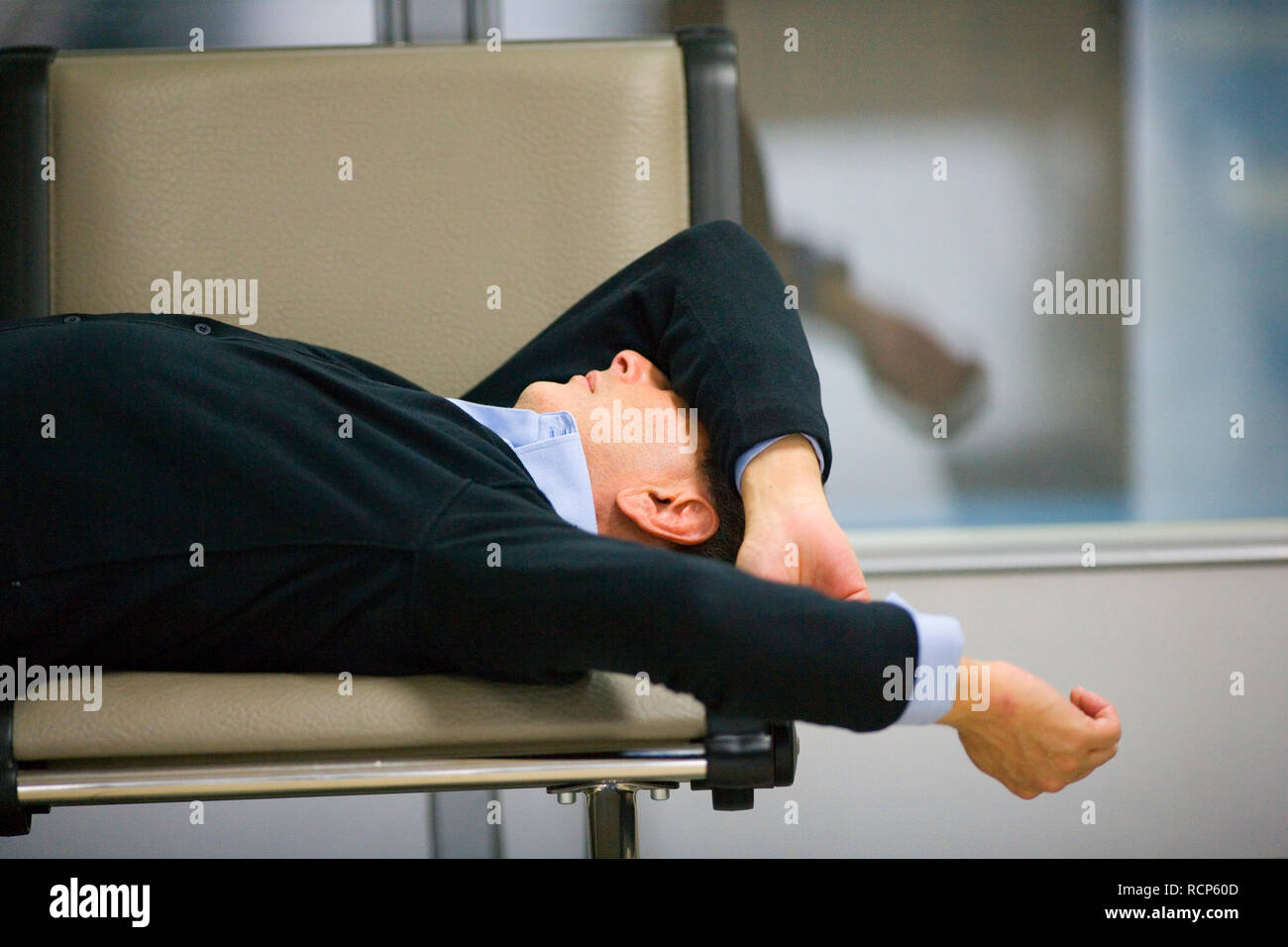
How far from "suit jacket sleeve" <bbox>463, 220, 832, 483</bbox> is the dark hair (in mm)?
30

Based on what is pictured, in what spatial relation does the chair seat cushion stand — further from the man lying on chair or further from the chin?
the chin

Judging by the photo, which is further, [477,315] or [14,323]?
[477,315]

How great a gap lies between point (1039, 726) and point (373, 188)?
2.68 ft

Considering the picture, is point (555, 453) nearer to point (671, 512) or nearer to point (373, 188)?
point (671, 512)

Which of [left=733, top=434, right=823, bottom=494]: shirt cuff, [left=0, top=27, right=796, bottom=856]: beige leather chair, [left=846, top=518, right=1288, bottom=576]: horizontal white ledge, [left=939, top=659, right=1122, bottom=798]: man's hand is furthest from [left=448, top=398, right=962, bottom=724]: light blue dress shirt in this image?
[left=846, top=518, right=1288, bottom=576]: horizontal white ledge

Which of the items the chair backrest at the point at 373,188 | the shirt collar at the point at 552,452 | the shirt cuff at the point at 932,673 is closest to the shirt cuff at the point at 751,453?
the shirt collar at the point at 552,452

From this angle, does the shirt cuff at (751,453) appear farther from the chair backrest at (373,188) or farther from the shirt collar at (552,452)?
the chair backrest at (373,188)

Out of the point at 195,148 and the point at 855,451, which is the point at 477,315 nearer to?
the point at 195,148

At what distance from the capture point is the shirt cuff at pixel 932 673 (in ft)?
2.10

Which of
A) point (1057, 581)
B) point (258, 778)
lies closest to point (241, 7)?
point (258, 778)

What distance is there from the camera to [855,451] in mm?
1444

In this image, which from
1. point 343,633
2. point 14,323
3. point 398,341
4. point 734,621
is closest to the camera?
point 734,621

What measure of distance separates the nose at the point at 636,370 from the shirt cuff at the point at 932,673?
0.38 meters

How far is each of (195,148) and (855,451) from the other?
33.4 inches
